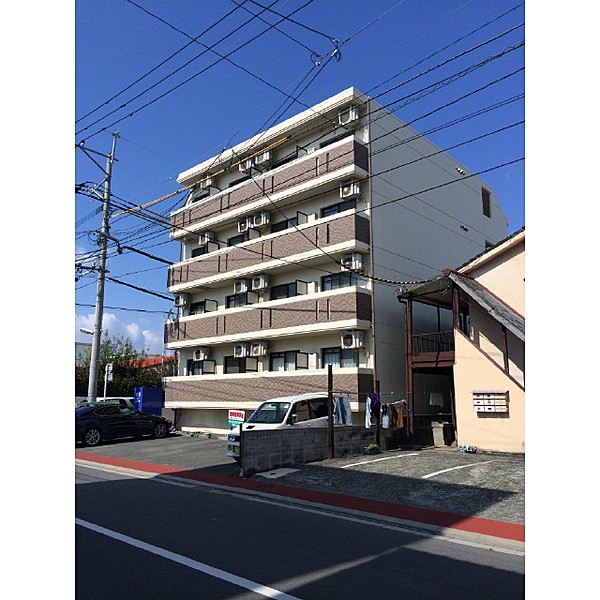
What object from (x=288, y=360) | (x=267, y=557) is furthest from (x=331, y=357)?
(x=267, y=557)

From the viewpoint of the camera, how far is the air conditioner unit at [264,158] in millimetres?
23703

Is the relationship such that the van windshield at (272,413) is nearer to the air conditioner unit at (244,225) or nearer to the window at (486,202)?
the air conditioner unit at (244,225)

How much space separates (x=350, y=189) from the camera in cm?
2025

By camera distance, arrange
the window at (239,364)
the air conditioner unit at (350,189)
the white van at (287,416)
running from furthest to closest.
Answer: the window at (239,364) < the air conditioner unit at (350,189) < the white van at (287,416)

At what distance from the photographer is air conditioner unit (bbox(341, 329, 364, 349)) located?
19.1 m

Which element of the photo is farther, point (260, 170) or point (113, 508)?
point (260, 170)

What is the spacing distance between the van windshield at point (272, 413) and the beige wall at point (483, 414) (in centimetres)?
544

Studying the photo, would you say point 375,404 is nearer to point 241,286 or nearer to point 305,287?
point 305,287

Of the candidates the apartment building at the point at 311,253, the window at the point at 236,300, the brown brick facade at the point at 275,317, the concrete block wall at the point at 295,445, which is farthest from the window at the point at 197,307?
the concrete block wall at the point at 295,445

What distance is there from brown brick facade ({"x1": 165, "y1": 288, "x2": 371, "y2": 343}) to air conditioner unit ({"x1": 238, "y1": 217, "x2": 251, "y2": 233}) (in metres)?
3.80
